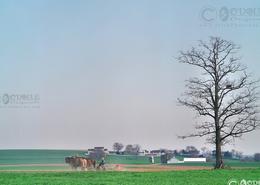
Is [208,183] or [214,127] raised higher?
[214,127]

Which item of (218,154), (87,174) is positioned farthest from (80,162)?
(218,154)

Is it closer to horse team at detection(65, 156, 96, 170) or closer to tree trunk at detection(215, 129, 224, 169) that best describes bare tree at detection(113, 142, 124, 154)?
horse team at detection(65, 156, 96, 170)

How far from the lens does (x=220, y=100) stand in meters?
22.3

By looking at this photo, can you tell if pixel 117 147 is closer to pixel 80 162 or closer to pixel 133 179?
pixel 80 162

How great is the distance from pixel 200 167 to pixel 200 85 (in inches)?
141

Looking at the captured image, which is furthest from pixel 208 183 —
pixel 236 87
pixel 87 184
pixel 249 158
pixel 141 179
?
pixel 236 87

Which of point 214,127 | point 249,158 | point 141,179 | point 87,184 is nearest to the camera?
point 87,184

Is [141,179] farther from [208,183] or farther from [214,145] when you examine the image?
[214,145]

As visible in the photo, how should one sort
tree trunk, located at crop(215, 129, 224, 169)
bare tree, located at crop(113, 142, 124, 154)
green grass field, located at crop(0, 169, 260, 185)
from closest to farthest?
1. green grass field, located at crop(0, 169, 260, 185)
2. bare tree, located at crop(113, 142, 124, 154)
3. tree trunk, located at crop(215, 129, 224, 169)

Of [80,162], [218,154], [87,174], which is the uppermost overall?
[218,154]

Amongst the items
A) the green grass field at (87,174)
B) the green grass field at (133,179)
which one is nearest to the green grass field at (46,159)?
the green grass field at (87,174)

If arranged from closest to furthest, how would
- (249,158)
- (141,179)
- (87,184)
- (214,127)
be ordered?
(87,184) < (141,179) < (249,158) < (214,127)

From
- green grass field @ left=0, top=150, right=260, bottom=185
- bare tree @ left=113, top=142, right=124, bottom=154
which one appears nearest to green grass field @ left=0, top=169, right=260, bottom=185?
green grass field @ left=0, top=150, right=260, bottom=185

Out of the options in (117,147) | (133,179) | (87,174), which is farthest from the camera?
(117,147)
